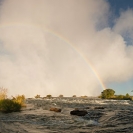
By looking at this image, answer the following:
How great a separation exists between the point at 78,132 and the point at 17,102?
19316mm

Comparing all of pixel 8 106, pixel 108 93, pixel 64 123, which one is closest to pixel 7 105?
pixel 8 106

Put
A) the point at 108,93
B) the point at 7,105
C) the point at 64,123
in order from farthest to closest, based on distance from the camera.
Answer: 1. the point at 108,93
2. the point at 7,105
3. the point at 64,123

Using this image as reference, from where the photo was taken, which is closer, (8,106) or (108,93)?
(8,106)

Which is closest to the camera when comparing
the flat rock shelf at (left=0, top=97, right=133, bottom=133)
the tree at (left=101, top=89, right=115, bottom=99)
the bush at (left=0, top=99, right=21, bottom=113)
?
the flat rock shelf at (left=0, top=97, right=133, bottom=133)

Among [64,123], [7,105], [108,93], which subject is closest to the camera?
[64,123]

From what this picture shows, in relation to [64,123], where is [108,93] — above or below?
above

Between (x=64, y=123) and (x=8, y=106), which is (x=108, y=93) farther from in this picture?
(x=64, y=123)

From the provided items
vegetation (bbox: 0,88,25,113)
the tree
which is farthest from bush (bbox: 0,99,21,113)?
the tree

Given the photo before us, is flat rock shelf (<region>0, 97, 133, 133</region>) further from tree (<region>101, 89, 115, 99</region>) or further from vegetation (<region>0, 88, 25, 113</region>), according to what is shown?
tree (<region>101, 89, 115, 99</region>)

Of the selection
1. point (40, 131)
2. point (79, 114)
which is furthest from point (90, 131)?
point (79, 114)

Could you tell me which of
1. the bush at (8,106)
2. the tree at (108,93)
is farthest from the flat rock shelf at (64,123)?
the tree at (108,93)

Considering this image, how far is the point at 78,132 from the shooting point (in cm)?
1453

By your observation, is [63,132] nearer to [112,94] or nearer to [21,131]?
[21,131]

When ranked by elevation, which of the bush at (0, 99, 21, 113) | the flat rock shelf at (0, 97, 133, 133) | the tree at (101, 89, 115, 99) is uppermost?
the tree at (101, 89, 115, 99)
